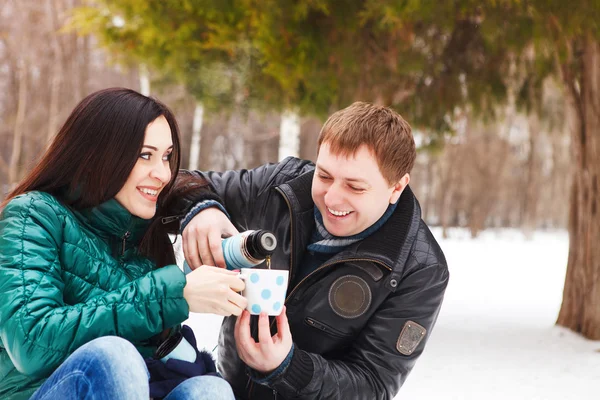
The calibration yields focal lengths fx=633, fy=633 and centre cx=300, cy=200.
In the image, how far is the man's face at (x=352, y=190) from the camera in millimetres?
2162

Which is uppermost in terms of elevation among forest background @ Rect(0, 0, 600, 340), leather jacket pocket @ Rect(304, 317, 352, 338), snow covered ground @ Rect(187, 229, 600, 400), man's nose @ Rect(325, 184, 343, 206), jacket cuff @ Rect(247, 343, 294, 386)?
forest background @ Rect(0, 0, 600, 340)

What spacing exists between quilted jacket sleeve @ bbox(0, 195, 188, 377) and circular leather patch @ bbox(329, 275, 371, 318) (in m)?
0.68

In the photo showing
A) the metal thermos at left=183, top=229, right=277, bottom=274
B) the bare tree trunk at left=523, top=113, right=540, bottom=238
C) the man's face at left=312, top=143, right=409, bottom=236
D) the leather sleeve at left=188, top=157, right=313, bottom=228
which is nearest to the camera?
the metal thermos at left=183, top=229, right=277, bottom=274

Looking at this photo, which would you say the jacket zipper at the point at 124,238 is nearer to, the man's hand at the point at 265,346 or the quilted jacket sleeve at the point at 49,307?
the quilted jacket sleeve at the point at 49,307

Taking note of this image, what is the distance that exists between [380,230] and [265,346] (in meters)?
0.65

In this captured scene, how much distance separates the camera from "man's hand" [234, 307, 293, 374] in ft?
5.88

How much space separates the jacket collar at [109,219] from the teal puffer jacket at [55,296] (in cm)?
5

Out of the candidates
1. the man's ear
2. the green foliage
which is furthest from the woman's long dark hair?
the green foliage

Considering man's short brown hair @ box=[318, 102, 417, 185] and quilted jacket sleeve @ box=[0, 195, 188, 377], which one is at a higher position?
man's short brown hair @ box=[318, 102, 417, 185]

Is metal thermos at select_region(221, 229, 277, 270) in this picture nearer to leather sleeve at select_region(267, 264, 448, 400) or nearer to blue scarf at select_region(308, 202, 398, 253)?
leather sleeve at select_region(267, 264, 448, 400)

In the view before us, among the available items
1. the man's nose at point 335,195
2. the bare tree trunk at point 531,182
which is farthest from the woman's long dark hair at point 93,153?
the bare tree trunk at point 531,182

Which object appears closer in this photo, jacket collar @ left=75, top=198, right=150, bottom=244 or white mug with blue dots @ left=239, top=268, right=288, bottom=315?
white mug with blue dots @ left=239, top=268, right=288, bottom=315

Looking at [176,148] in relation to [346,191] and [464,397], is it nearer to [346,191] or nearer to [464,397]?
[346,191]

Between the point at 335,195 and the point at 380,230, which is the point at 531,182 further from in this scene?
the point at 335,195
